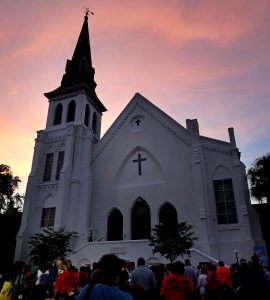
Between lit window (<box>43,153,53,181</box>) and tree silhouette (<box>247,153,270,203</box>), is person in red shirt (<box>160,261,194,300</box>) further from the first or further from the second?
lit window (<box>43,153,53,181</box>)

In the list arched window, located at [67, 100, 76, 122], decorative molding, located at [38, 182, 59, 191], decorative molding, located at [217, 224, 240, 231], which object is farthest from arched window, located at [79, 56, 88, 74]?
decorative molding, located at [217, 224, 240, 231]

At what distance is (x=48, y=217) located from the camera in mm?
24094

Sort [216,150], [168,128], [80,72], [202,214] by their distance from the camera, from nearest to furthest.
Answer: [202,214] < [216,150] < [168,128] < [80,72]

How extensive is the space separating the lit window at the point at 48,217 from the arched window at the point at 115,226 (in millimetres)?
5124

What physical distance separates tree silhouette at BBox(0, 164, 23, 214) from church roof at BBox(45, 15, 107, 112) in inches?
418

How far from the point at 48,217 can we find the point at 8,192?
1049 cm

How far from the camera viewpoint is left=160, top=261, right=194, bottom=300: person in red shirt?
5.31m

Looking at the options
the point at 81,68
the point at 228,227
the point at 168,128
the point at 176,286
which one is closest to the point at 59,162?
the point at 168,128

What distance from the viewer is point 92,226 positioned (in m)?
22.9

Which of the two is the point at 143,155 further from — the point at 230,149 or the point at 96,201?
the point at 230,149

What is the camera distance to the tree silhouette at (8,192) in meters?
31.2

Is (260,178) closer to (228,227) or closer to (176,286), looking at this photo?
(228,227)

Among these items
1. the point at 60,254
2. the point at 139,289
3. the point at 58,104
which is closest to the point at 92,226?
the point at 60,254

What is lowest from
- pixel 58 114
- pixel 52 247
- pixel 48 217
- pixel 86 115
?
pixel 52 247
